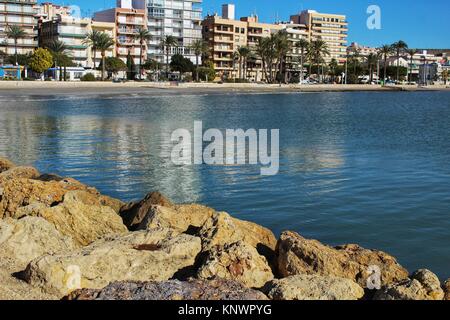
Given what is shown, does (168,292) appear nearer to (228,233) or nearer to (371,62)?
(228,233)

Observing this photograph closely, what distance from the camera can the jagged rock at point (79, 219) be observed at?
32.0 ft

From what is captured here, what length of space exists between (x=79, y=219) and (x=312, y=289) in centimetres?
458

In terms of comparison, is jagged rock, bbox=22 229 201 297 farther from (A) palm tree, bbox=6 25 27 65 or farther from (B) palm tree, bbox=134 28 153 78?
(B) palm tree, bbox=134 28 153 78

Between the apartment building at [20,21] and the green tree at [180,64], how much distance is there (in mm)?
29446

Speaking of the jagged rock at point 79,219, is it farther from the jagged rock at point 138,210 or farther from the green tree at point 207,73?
the green tree at point 207,73

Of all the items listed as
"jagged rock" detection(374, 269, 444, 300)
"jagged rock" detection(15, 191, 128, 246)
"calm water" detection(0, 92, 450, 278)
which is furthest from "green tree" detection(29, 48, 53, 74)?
"jagged rock" detection(374, 269, 444, 300)

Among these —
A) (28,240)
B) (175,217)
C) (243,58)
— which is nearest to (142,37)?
(243,58)

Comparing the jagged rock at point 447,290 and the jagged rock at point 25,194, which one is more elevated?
the jagged rock at point 25,194

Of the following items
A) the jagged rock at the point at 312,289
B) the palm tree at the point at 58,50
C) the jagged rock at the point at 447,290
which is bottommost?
the jagged rock at the point at 447,290

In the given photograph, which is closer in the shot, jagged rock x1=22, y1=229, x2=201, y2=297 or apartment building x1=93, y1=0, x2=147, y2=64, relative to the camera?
jagged rock x1=22, y1=229, x2=201, y2=297

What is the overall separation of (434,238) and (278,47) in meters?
131

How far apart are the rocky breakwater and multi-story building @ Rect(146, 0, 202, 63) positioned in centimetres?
12999

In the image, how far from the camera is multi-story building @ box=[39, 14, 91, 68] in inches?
4934

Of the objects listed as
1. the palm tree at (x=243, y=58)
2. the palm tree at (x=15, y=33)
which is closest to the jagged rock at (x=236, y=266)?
the palm tree at (x=15, y=33)
